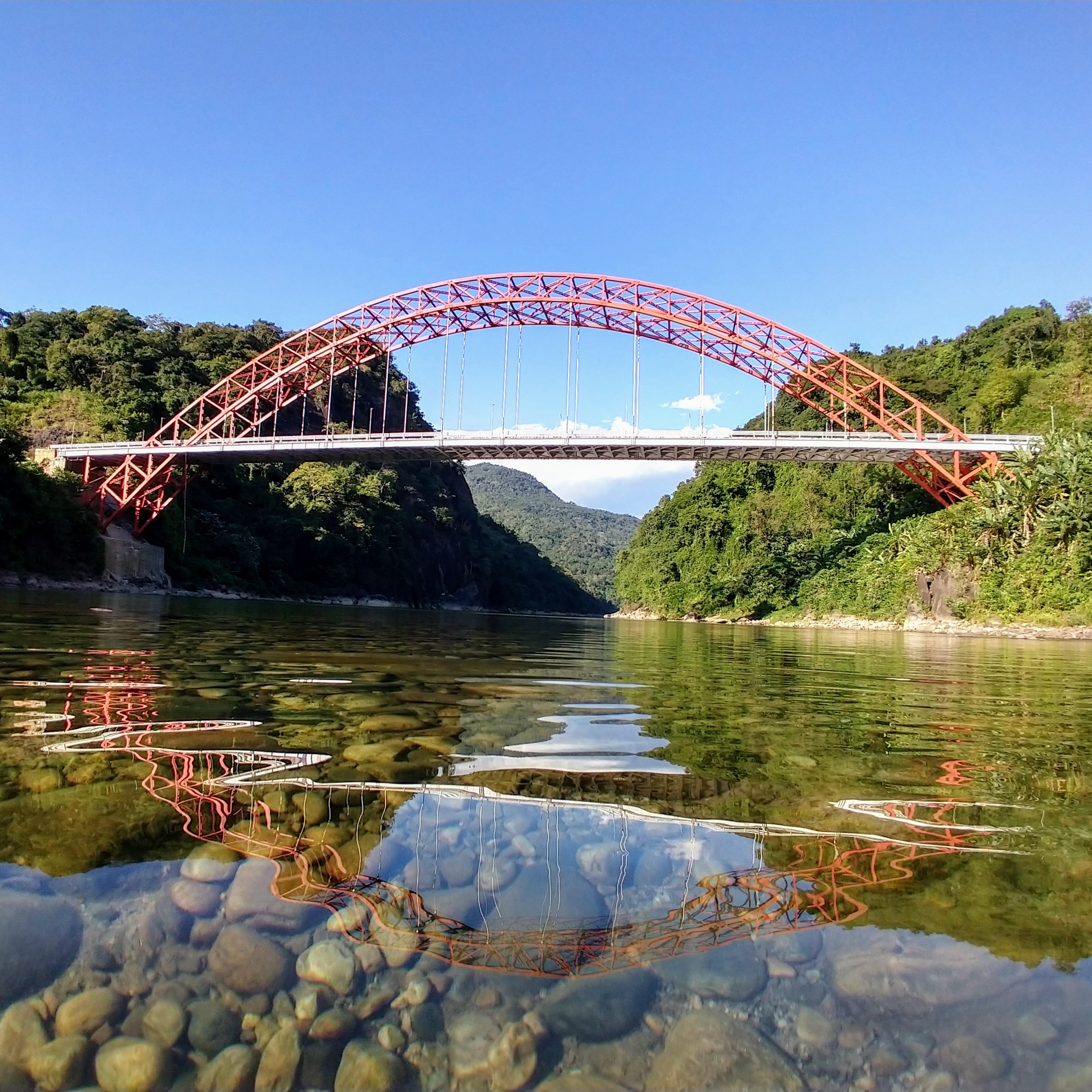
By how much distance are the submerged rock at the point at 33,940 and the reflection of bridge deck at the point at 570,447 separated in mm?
31340

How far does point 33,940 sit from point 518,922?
978 mm

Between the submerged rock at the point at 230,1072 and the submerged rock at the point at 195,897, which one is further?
the submerged rock at the point at 195,897

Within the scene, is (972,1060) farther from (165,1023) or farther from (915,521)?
(915,521)

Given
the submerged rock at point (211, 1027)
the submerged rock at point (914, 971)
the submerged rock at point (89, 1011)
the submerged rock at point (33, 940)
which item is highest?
the submerged rock at point (33, 940)

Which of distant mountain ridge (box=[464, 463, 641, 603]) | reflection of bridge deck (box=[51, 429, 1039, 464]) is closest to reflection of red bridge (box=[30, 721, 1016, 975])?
reflection of bridge deck (box=[51, 429, 1039, 464])

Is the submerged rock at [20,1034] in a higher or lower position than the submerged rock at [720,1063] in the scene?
higher

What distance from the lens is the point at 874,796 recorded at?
260 cm

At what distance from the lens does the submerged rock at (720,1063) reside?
3.69ft

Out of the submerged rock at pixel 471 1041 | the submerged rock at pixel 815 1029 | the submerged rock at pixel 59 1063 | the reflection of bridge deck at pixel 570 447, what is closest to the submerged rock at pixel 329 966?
the submerged rock at pixel 471 1041

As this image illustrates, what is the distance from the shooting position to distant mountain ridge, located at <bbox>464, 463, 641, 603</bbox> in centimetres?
12225

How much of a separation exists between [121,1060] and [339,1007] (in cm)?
34

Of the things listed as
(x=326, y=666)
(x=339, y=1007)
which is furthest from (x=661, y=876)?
(x=326, y=666)

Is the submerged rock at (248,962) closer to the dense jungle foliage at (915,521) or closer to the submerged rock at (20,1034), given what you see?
the submerged rock at (20,1034)

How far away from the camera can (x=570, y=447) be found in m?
33.6
